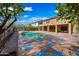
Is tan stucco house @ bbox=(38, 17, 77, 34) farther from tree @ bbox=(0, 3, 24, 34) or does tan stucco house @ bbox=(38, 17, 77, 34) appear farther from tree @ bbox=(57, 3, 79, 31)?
tree @ bbox=(0, 3, 24, 34)

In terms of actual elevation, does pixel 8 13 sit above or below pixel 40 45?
above

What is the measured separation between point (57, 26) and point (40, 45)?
28 centimetres

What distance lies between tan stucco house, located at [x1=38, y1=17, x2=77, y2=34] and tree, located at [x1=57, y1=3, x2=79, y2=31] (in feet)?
0.15

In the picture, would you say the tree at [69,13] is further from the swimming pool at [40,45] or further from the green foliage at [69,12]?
the swimming pool at [40,45]

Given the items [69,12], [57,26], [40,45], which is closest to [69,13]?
[69,12]

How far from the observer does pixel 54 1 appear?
2.13 metres

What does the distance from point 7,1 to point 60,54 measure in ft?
2.62

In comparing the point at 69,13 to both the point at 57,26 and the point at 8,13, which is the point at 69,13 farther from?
the point at 8,13

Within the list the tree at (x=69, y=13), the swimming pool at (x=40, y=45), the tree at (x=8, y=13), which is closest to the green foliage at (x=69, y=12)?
the tree at (x=69, y=13)

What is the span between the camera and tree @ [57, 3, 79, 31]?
2165 mm

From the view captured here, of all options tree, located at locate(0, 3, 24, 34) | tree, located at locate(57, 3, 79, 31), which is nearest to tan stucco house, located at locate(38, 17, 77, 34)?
tree, located at locate(57, 3, 79, 31)

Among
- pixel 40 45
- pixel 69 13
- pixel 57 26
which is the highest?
pixel 69 13

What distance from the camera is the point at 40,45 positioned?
2.19 metres

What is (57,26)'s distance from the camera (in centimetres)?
221
